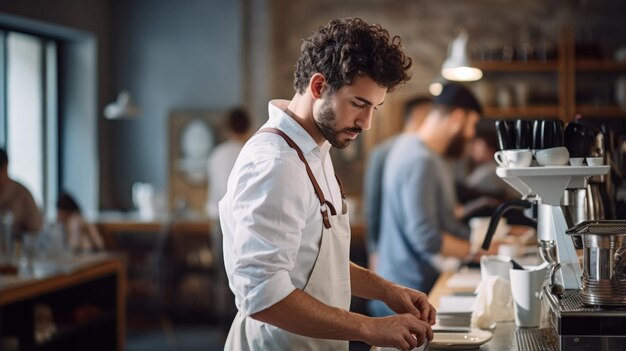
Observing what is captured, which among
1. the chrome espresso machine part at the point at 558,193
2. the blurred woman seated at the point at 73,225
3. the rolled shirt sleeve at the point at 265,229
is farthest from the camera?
the blurred woman seated at the point at 73,225

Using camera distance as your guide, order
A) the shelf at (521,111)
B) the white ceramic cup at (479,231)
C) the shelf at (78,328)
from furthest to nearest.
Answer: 1. the shelf at (521,111)
2. the shelf at (78,328)
3. the white ceramic cup at (479,231)

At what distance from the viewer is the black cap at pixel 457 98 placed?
14.0ft

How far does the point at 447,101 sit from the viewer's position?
4262 millimetres

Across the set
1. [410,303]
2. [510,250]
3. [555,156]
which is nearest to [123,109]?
[510,250]

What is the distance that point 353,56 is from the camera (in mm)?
1979

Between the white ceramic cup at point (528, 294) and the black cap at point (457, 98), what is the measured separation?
1934 millimetres

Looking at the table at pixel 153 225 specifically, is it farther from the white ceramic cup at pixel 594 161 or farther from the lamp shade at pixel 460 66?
the white ceramic cup at pixel 594 161

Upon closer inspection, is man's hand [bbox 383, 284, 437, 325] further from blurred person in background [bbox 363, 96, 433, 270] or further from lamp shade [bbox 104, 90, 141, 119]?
Answer: lamp shade [bbox 104, 90, 141, 119]

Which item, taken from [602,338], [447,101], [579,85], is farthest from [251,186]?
[579,85]

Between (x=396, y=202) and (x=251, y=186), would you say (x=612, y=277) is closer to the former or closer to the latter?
(x=251, y=186)

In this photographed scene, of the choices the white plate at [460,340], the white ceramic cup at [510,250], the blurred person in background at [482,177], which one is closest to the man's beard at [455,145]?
the white ceramic cup at [510,250]

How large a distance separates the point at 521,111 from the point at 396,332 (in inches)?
228

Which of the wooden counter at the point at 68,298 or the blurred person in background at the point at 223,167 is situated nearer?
the wooden counter at the point at 68,298

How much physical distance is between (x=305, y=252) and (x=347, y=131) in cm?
31
